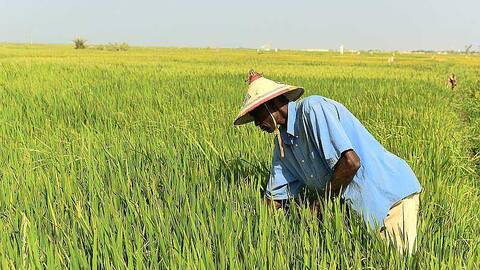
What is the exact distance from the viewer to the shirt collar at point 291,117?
1728 mm

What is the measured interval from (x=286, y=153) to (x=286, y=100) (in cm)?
27

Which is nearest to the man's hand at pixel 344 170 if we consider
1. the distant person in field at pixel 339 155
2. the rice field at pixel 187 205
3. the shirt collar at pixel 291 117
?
the distant person in field at pixel 339 155

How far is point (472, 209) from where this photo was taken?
6.84 ft

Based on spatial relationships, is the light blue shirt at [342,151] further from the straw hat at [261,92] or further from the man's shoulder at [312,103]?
the straw hat at [261,92]

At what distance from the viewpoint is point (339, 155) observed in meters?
1.59

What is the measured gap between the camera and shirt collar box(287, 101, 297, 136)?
1.73 metres

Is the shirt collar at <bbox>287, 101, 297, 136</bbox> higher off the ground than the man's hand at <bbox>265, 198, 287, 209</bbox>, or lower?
higher

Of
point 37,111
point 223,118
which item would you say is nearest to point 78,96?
point 37,111

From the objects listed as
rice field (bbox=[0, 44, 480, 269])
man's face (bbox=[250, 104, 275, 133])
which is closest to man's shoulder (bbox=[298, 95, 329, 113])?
man's face (bbox=[250, 104, 275, 133])

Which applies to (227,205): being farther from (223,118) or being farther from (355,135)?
A: (223,118)

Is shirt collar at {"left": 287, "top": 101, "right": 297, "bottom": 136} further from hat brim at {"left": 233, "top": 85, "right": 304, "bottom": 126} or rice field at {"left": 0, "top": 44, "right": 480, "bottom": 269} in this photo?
rice field at {"left": 0, "top": 44, "right": 480, "bottom": 269}

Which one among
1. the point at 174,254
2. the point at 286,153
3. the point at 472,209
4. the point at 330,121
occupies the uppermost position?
the point at 330,121

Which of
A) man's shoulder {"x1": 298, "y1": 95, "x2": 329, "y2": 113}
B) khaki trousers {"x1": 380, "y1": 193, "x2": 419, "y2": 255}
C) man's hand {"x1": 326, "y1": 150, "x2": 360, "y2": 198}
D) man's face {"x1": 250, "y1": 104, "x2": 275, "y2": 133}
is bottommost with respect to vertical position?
khaki trousers {"x1": 380, "y1": 193, "x2": 419, "y2": 255}

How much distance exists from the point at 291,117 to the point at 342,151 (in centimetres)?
27
